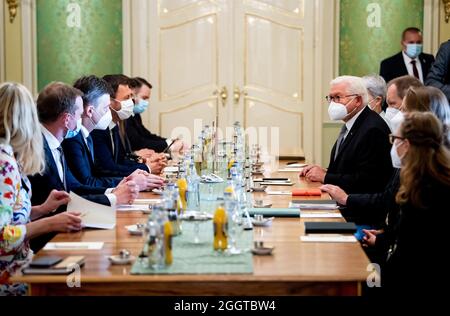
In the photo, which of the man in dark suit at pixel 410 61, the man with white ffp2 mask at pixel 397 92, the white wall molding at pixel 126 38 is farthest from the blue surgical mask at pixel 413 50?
the man with white ffp2 mask at pixel 397 92

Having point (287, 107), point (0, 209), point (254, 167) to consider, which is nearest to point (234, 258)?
point (0, 209)

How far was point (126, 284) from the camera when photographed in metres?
2.66

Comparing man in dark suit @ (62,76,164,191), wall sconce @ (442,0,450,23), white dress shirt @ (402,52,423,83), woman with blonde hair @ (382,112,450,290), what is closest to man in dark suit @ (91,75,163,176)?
man in dark suit @ (62,76,164,191)

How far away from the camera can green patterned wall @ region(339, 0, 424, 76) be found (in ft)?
29.6

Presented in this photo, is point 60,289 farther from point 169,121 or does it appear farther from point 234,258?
point 169,121

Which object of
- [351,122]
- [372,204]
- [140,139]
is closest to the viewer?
[372,204]

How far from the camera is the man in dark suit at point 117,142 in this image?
19.1 feet

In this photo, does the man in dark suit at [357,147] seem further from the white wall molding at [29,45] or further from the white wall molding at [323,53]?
the white wall molding at [29,45]

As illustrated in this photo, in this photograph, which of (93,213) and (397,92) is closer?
(93,213)

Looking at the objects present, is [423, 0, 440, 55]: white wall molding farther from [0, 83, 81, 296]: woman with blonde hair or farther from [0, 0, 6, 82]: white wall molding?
[0, 83, 81, 296]: woman with blonde hair

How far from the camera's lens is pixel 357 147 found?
518 cm

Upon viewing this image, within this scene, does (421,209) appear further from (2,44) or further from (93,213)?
(2,44)

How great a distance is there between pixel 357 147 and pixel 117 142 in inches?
72.6

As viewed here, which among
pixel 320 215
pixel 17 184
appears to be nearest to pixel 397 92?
pixel 320 215
